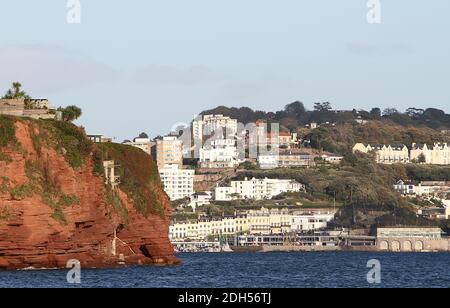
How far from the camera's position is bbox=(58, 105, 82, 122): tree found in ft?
312

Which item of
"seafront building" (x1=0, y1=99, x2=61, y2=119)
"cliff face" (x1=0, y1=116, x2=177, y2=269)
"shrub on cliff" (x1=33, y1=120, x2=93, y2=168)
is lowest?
"cliff face" (x1=0, y1=116, x2=177, y2=269)

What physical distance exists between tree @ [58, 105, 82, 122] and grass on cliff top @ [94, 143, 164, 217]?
11.9 feet

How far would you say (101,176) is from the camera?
3238 inches

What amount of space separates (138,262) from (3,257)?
16167 millimetres

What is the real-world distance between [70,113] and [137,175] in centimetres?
663

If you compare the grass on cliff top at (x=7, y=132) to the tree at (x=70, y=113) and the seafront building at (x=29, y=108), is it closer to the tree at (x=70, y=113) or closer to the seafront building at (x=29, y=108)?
the seafront building at (x=29, y=108)

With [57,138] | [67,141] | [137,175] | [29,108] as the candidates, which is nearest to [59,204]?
[57,138]

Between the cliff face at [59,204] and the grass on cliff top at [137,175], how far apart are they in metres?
0.20

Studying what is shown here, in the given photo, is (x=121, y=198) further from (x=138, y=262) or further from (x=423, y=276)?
(x=423, y=276)

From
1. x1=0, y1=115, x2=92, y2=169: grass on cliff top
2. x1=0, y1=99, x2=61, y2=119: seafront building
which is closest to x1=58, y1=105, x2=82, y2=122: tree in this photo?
x1=0, y1=99, x2=61, y2=119: seafront building

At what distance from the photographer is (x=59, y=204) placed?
7688 cm

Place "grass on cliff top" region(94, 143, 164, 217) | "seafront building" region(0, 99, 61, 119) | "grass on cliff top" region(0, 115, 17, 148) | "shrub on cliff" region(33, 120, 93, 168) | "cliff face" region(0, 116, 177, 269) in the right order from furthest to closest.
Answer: "grass on cliff top" region(94, 143, 164, 217)
"seafront building" region(0, 99, 61, 119)
"shrub on cliff" region(33, 120, 93, 168)
"grass on cliff top" region(0, 115, 17, 148)
"cliff face" region(0, 116, 177, 269)

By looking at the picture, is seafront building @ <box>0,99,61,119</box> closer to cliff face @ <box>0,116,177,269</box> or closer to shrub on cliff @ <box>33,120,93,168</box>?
shrub on cliff @ <box>33,120,93,168</box>
